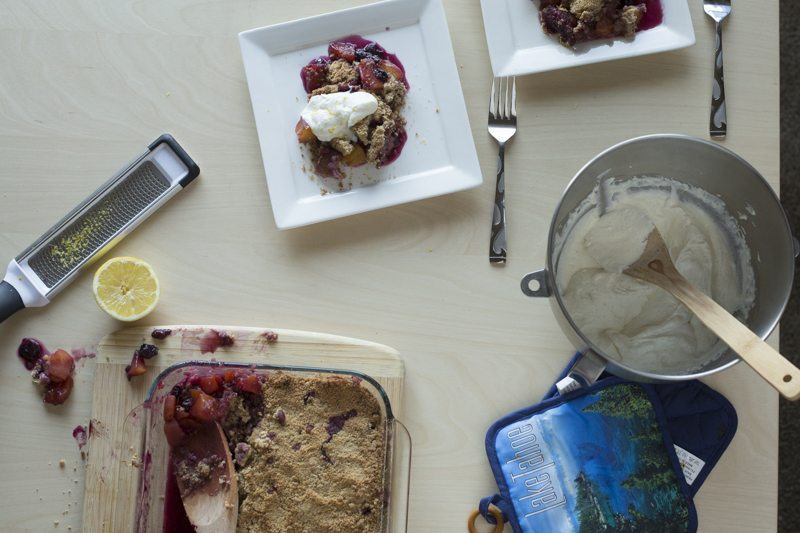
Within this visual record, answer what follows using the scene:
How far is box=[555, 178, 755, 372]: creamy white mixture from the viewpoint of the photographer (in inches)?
51.9

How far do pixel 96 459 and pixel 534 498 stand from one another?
0.89 m

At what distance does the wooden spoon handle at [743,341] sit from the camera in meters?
1.04

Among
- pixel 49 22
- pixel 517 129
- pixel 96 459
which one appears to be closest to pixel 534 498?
pixel 517 129

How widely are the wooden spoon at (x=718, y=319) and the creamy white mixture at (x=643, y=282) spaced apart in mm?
56

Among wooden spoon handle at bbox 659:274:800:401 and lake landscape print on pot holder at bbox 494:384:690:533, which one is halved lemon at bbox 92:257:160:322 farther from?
wooden spoon handle at bbox 659:274:800:401

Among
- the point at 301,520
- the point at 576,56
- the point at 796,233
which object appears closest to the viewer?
the point at 301,520

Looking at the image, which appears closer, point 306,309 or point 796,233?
point 306,309

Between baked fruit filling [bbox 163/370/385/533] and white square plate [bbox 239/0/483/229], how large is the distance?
35 cm

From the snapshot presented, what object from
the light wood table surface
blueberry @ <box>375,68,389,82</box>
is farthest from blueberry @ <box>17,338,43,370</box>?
blueberry @ <box>375,68,389,82</box>

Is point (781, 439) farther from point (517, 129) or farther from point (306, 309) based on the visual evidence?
point (306, 309)

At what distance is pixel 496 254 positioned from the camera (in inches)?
59.2

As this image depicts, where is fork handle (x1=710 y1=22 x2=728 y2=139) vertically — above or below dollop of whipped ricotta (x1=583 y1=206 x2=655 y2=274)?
above

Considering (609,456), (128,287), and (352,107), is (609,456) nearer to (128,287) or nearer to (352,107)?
(352,107)

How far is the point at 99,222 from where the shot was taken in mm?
1505
